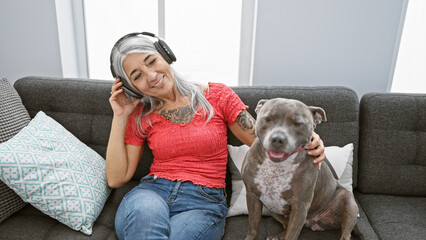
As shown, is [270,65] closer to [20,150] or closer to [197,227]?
[197,227]

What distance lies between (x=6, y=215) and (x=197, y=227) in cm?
85

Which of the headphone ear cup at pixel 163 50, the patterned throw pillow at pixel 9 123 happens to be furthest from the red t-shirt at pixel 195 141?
the patterned throw pillow at pixel 9 123

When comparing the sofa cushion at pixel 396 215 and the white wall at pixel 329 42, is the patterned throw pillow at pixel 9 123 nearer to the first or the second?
the white wall at pixel 329 42

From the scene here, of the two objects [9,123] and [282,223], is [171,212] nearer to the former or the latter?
[282,223]

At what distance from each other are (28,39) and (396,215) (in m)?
2.83

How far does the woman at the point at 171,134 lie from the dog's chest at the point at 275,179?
27cm

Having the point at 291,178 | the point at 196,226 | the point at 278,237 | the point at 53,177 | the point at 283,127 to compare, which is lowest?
the point at 278,237

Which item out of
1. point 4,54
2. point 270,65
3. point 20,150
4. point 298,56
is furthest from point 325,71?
point 4,54

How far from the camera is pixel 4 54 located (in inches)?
98.4

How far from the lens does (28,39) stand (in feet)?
7.97

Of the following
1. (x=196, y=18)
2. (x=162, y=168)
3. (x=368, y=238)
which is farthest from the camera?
(x=196, y=18)

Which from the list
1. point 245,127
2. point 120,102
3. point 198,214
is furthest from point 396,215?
point 120,102

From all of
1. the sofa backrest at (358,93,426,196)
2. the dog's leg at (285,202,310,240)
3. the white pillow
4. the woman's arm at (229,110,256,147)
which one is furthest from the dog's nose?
the sofa backrest at (358,93,426,196)

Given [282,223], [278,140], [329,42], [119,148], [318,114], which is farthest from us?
[329,42]
